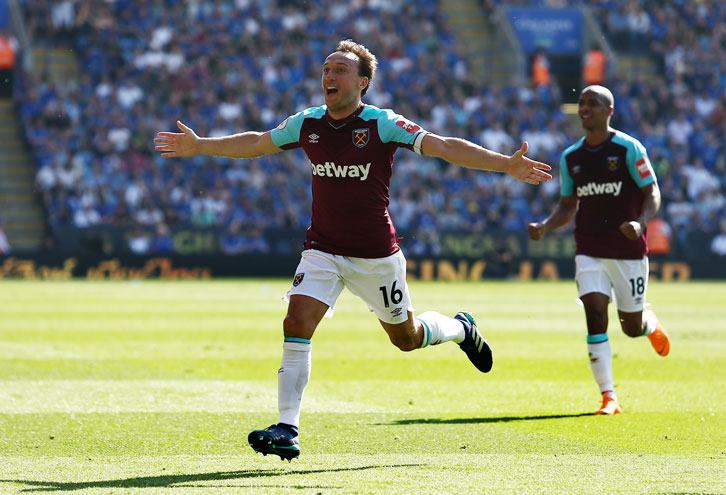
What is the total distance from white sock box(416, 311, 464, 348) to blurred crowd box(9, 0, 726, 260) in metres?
22.8

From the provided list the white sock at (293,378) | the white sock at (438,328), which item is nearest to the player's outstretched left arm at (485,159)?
the white sock at (293,378)

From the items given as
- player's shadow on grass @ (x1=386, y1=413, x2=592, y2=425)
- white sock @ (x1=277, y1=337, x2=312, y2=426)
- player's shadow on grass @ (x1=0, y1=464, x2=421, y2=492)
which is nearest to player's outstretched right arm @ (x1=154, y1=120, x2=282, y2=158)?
white sock @ (x1=277, y1=337, x2=312, y2=426)

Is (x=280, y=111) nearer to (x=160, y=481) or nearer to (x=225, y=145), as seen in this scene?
(x=225, y=145)

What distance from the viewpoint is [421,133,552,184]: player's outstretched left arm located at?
6.63m

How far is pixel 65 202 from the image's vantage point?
31.8 meters

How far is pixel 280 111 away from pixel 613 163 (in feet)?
83.3

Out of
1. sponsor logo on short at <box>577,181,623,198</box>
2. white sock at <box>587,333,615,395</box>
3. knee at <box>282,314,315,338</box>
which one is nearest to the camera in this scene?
knee at <box>282,314,315,338</box>

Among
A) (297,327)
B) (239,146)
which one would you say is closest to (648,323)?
(297,327)

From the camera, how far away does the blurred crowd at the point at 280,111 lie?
3225cm

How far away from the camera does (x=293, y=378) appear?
6824 mm

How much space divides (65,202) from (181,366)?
20.8 metres

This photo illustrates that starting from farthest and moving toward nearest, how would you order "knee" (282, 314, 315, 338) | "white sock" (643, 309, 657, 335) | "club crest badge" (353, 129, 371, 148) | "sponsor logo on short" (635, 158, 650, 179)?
"white sock" (643, 309, 657, 335) < "sponsor logo on short" (635, 158, 650, 179) < "club crest badge" (353, 129, 371, 148) < "knee" (282, 314, 315, 338)

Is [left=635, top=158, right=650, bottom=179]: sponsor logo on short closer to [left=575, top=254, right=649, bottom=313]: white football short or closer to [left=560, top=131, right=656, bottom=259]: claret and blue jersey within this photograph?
[left=560, top=131, right=656, bottom=259]: claret and blue jersey

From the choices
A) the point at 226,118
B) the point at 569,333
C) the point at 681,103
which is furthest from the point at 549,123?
the point at 569,333
